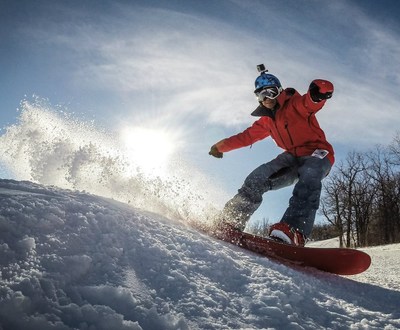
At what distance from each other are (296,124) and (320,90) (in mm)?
498

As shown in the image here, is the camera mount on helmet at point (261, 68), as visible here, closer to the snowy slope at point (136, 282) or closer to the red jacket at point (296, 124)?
→ the red jacket at point (296, 124)

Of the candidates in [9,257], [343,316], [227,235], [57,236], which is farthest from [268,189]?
[9,257]

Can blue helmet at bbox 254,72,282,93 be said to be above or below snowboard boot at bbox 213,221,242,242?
above

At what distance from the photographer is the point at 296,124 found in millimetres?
4164

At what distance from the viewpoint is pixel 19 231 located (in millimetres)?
1680

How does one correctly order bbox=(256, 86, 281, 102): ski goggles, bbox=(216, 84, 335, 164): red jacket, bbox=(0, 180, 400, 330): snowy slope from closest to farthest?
1. bbox=(0, 180, 400, 330): snowy slope
2. bbox=(216, 84, 335, 164): red jacket
3. bbox=(256, 86, 281, 102): ski goggles

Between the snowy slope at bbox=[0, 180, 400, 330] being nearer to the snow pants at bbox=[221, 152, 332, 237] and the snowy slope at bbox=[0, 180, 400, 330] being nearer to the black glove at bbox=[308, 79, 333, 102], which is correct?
the snow pants at bbox=[221, 152, 332, 237]

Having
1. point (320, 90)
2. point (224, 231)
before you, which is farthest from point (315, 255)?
point (320, 90)

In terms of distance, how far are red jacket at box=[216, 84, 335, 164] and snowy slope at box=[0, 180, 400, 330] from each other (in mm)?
2062

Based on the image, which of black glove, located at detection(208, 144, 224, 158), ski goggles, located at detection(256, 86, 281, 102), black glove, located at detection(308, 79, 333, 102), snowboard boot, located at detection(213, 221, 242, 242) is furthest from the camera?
black glove, located at detection(208, 144, 224, 158)

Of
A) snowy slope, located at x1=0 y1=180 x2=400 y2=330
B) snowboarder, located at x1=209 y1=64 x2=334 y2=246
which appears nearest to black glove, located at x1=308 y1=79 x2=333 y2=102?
snowboarder, located at x1=209 y1=64 x2=334 y2=246

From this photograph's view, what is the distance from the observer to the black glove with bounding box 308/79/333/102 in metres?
3.87

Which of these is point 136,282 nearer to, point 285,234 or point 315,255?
point 315,255

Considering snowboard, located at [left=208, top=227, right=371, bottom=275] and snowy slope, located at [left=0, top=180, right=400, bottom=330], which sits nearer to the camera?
snowy slope, located at [left=0, top=180, right=400, bottom=330]
